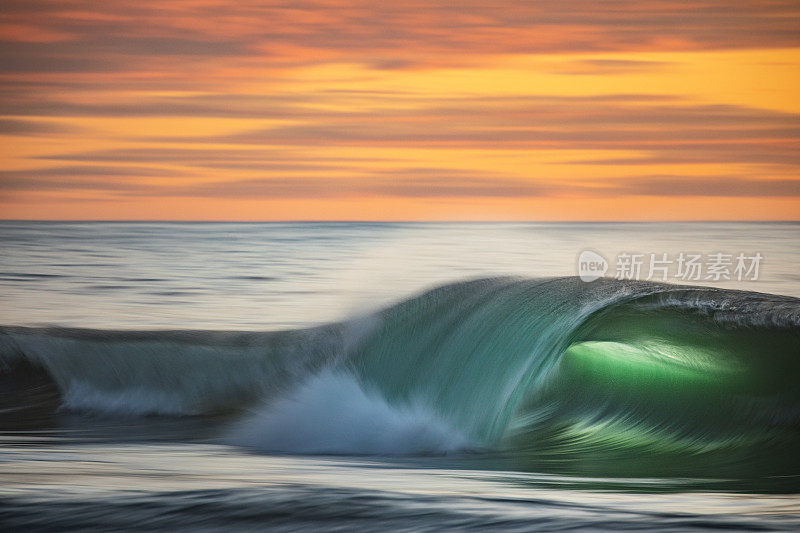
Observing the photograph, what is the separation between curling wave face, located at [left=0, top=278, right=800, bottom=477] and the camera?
4.62m

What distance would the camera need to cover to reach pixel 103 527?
281cm

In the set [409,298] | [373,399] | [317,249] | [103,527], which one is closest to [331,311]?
[409,298]

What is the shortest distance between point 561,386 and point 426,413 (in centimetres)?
85

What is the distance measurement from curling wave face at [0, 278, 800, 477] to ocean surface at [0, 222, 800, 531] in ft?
0.04

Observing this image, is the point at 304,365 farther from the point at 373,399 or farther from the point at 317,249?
the point at 317,249

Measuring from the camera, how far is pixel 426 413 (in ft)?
16.7

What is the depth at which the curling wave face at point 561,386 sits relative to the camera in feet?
15.2

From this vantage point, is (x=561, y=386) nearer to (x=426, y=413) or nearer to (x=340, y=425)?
(x=426, y=413)

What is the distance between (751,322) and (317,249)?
14434 mm

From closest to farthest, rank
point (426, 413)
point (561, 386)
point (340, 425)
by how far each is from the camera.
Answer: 1. point (340, 425)
2. point (426, 413)
3. point (561, 386)

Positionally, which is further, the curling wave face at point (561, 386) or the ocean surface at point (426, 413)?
the curling wave face at point (561, 386)

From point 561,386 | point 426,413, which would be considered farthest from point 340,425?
point 561,386

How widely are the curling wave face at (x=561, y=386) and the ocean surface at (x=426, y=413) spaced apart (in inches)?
0.5

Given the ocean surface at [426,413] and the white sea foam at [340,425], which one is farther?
the white sea foam at [340,425]
